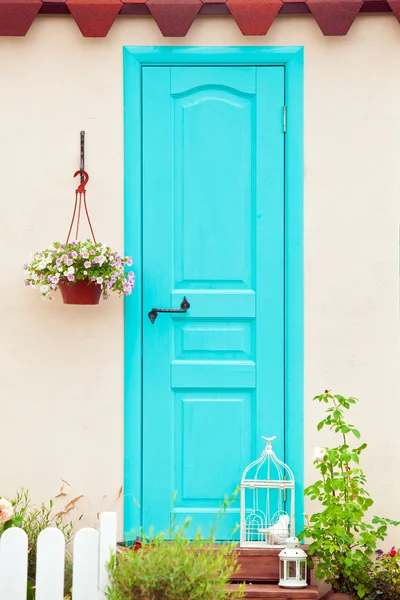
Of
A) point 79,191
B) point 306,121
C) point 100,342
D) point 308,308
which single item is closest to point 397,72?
point 306,121

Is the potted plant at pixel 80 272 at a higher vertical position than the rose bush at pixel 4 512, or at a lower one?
higher

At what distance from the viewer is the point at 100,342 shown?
197 inches

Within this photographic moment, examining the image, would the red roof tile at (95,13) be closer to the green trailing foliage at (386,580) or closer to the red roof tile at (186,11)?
the red roof tile at (186,11)

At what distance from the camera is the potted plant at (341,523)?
14.9ft

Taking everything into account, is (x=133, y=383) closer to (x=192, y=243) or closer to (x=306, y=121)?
(x=192, y=243)

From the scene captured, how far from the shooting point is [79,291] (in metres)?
4.70

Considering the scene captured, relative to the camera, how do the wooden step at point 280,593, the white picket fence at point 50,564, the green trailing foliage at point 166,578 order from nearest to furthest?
the green trailing foliage at point 166,578 < the white picket fence at point 50,564 < the wooden step at point 280,593

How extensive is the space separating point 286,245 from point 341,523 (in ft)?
5.08

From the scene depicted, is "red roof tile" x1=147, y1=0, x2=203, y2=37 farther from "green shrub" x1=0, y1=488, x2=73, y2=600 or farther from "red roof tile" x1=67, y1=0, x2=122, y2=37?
"green shrub" x1=0, y1=488, x2=73, y2=600

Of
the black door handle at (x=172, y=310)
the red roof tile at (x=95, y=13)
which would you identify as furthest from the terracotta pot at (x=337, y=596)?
the red roof tile at (x=95, y=13)

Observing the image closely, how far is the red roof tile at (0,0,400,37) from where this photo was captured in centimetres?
491

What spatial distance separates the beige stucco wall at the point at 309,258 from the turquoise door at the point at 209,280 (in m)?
0.18

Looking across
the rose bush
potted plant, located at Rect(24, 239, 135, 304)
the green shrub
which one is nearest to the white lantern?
the green shrub

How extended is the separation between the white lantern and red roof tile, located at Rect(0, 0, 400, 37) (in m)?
2.82
